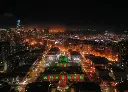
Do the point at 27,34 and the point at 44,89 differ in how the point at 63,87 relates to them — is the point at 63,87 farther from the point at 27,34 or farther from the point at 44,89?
the point at 27,34

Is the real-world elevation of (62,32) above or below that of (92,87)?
above

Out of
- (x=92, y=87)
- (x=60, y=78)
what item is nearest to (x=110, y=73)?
(x=60, y=78)

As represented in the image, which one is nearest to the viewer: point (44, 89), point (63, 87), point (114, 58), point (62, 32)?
point (44, 89)

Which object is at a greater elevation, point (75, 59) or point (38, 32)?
point (38, 32)

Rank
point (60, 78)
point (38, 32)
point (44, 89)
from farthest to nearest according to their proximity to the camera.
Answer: point (38, 32)
point (60, 78)
point (44, 89)

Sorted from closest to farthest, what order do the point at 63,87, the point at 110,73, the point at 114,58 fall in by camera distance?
the point at 63,87
the point at 110,73
the point at 114,58

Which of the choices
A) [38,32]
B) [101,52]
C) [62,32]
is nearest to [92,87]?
[101,52]

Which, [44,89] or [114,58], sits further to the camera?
[114,58]

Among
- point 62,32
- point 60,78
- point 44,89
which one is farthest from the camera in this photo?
point 62,32

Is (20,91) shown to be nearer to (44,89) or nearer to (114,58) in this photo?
(44,89)
